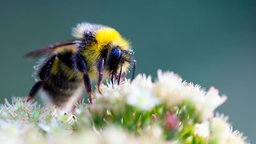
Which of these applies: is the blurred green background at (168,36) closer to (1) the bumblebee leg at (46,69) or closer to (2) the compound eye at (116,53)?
(1) the bumblebee leg at (46,69)

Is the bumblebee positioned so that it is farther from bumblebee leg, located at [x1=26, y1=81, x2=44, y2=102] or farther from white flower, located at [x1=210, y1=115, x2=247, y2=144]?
white flower, located at [x1=210, y1=115, x2=247, y2=144]

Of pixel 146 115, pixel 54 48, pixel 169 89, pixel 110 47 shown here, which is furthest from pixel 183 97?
pixel 54 48

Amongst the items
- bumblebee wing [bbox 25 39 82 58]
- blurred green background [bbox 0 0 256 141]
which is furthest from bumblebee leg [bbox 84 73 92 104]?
blurred green background [bbox 0 0 256 141]

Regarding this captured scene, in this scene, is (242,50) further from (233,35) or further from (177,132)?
(177,132)

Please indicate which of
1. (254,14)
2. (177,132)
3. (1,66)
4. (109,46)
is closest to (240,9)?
(254,14)

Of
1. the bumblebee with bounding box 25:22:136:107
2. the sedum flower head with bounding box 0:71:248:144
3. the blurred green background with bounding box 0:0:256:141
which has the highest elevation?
the blurred green background with bounding box 0:0:256:141

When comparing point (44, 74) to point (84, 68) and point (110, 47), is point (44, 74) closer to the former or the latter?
point (84, 68)
